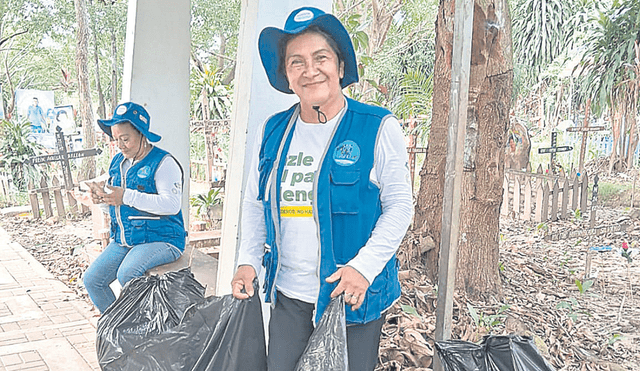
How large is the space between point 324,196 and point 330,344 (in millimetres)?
420

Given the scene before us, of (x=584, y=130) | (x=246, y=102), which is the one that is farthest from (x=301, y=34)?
(x=584, y=130)

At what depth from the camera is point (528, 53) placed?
6.68 m

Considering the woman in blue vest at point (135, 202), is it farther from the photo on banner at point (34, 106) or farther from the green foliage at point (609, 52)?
the photo on banner at point (34, 106)

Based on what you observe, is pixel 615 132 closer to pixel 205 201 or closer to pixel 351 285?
pixel 351 285

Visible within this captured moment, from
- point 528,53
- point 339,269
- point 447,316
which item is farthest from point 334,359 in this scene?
point 528,53

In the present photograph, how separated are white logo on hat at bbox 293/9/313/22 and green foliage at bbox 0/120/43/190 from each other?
9.75m

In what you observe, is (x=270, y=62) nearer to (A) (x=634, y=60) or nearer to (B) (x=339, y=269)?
(B) (x=339, y=269)

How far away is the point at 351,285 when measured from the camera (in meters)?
1.46

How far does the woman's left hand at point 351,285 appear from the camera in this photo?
4.79 feet

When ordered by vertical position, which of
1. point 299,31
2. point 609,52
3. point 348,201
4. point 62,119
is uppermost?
point 609,52

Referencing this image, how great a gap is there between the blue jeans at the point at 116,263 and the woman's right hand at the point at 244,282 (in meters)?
1.36

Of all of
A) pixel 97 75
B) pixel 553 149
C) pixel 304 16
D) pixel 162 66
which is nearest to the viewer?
pixel 304 16

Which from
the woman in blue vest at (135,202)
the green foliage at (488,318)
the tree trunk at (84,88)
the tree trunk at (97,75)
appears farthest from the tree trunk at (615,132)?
the tree trunk at (97,75)

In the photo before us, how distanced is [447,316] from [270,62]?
107cm
